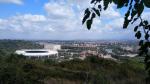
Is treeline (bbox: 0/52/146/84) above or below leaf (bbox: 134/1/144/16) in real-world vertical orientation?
below

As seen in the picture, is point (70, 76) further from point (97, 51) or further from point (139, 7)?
point (97, 51)

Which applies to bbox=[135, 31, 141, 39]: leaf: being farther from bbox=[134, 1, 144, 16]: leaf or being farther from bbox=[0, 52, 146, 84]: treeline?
bbox=[0, 52, 146, 84]: treeline

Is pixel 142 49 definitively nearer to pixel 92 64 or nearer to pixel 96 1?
pixel 96 1

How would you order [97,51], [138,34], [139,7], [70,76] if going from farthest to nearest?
[97,51] → [70,76] → [138,34] → [139,7]

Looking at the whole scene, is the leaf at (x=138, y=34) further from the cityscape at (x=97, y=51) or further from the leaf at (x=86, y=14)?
the cityscape at (x=97, y=51)

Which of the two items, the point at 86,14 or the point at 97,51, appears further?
the point at 97,51

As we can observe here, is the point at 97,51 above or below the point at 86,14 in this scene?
below

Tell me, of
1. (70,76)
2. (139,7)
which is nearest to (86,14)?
(139,7)

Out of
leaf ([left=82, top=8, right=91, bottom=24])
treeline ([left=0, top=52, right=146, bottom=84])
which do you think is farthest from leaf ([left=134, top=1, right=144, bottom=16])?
treeline ([left=0, top=52, right=146, bottom=84])

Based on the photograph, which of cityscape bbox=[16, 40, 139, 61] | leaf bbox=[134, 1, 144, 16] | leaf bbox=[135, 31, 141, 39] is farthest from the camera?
cityscape bbox=[16, 40, 139, 61]

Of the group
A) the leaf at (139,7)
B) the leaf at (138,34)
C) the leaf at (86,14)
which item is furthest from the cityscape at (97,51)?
the leaf at (139,7)

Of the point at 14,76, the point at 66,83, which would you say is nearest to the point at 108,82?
the point at 66,83
